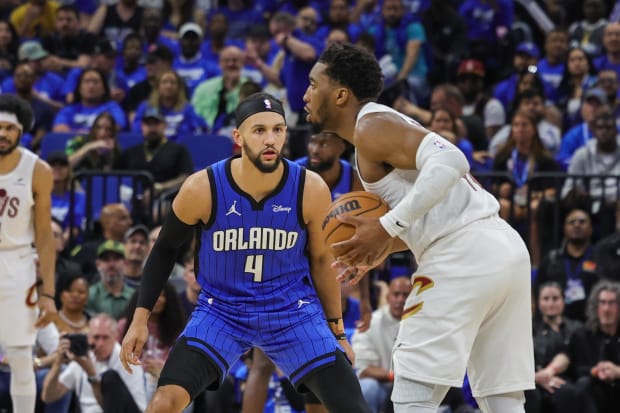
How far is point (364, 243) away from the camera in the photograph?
5.05 meters

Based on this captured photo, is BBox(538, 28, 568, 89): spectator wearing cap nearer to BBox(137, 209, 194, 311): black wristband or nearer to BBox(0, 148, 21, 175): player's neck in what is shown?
BBox(0, 148, 21, 175): player's neck

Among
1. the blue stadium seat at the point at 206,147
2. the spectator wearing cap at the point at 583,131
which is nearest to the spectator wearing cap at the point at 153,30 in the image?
the blue stadium seat at the point at 206,147

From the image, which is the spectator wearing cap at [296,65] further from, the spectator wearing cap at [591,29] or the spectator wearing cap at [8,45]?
the spectator wearing cap at [8,45]

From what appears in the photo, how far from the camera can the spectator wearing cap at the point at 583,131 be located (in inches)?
464

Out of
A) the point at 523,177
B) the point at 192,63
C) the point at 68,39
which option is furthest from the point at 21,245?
the point at 68,39

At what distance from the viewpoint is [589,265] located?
10383mm

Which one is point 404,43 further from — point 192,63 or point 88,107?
point 88,107

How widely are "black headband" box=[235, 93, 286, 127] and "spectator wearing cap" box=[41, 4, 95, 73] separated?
8680 millimetres

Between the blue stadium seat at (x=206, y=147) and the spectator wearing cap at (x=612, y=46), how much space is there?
4163 mm

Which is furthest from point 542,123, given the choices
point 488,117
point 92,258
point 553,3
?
A: point 92,258

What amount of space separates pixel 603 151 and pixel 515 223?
1.16m

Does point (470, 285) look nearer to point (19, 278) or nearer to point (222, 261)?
point (222, 261)

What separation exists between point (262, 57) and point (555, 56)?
329cm

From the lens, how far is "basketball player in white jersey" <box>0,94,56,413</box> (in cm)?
792
